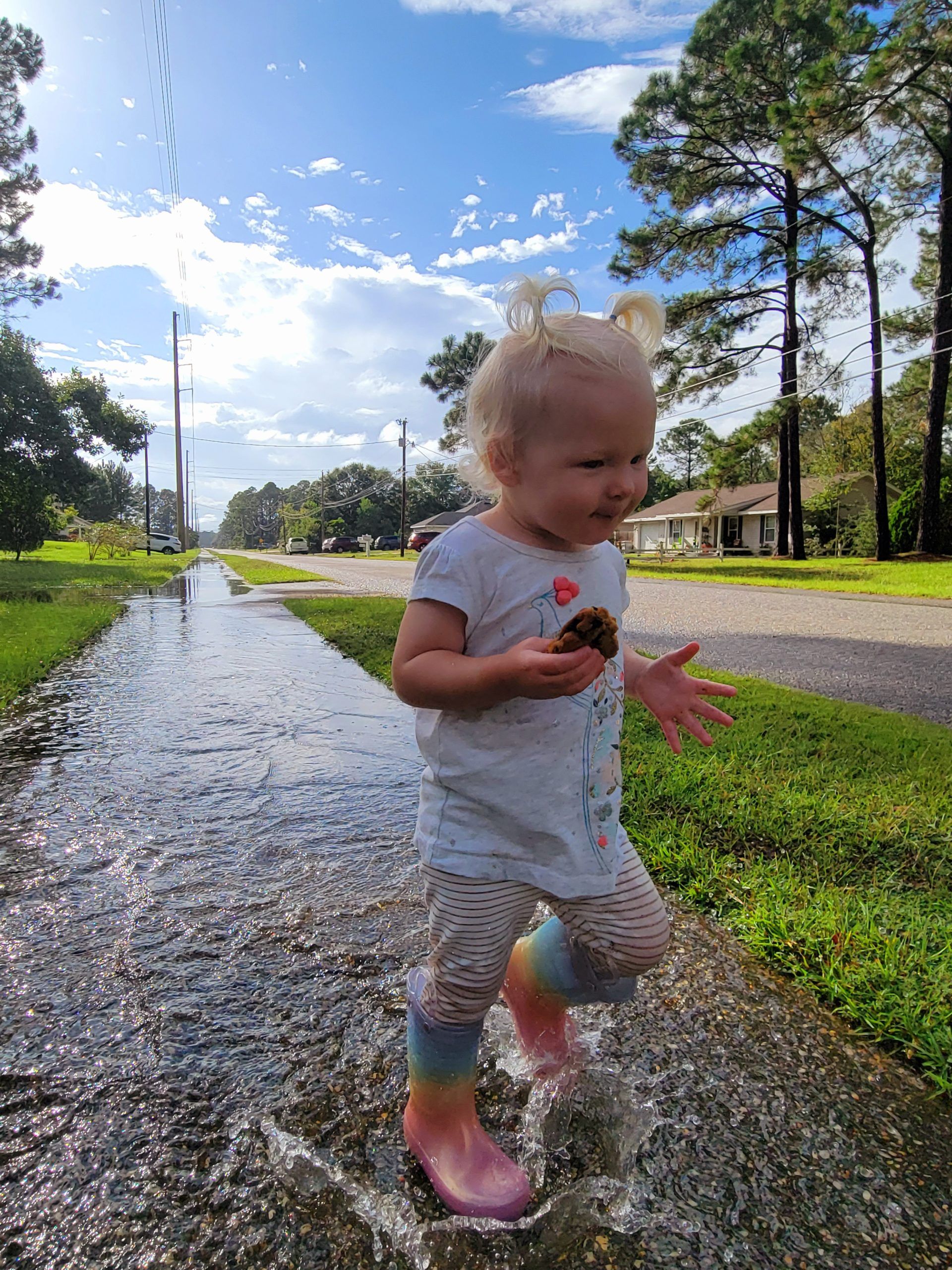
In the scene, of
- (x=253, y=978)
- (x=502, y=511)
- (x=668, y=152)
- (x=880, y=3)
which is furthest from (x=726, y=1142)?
(x=668, y=152)

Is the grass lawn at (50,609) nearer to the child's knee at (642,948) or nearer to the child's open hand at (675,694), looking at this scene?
the child's open hand at (675,694)

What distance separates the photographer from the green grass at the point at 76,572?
578 inches

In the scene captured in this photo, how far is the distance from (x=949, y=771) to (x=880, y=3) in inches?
783

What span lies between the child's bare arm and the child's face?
Answer: 254 mm

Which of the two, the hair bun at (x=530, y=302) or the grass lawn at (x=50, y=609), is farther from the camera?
the grass lawn at (x=50, y=609)

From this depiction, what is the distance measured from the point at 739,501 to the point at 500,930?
5082 centimetres

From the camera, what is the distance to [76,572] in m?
18.7

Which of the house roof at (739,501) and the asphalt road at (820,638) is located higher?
the house roof at (739,501)

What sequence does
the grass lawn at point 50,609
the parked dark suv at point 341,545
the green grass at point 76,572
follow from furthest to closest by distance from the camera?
the parked dark suv at point 341,545 < the green grass at point 76,572 < the grass lawn at point 50,609

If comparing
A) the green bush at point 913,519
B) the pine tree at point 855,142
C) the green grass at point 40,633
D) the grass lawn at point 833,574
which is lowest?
the green grass at point 40,633

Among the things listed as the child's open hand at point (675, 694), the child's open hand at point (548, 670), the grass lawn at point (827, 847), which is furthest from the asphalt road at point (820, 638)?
the child's open hand at point (548, 670)

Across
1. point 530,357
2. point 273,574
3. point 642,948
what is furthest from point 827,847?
point 273,574

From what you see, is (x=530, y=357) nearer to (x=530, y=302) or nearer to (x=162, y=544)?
(x=530, y=302)

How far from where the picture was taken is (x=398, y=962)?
194cm
